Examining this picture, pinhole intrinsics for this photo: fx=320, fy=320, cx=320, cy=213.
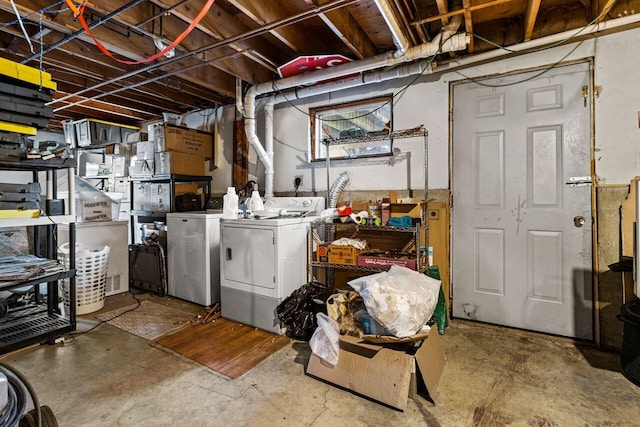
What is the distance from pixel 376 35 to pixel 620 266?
2545 millimetres

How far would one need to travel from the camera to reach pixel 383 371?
1764 millimetres

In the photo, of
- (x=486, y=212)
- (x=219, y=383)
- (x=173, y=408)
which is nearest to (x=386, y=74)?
(x=486, y=212)

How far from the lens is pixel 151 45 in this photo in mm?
2896

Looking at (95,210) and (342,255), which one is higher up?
(95,210)

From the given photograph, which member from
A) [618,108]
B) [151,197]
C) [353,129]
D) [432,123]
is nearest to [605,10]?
[618,108]

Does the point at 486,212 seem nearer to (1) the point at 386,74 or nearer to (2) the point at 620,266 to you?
(2) the point at 620,266

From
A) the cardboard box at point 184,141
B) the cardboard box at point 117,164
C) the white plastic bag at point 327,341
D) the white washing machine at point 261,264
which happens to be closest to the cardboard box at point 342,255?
the white washing machine at point 261,264

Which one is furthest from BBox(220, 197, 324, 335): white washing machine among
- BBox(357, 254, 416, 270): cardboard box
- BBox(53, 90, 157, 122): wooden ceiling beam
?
BBox(53, 90, 157, 122): wooden ceiling beam

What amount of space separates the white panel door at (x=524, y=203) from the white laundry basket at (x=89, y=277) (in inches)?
133

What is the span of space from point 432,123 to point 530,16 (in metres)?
0.99

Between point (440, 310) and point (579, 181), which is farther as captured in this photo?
point (440, 310)

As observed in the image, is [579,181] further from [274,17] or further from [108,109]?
[108,109]

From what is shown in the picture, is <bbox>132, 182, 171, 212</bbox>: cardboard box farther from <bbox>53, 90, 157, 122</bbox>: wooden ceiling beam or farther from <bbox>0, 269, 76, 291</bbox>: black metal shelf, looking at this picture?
<bbox>0, 269, 76, 291</bbox>: black metal shelf

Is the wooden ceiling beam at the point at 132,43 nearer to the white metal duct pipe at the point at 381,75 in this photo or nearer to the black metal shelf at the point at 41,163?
the white metal duct pipe at the point at 381,75
